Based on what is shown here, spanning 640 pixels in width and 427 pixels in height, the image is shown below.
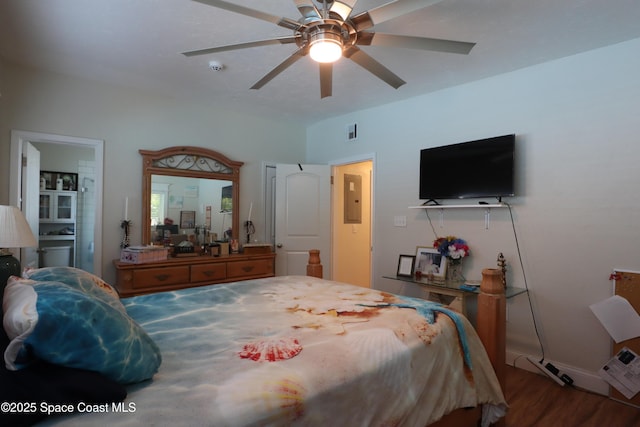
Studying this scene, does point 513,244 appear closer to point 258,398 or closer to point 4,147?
point 258,398

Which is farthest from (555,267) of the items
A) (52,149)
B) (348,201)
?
(52,149)

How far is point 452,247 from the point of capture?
314 centimetres

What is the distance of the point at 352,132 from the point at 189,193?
2.13m

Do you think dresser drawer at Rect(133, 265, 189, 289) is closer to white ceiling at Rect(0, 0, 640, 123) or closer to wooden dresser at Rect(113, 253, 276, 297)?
wooden dresser at Rect(113, 253, 276, 297)

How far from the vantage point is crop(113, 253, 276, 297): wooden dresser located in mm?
3062

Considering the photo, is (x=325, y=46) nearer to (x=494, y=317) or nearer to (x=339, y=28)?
(x=339, y=28)

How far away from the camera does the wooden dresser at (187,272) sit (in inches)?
121

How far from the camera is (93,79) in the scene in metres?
3.22

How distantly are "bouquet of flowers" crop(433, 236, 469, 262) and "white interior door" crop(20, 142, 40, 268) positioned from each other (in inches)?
147

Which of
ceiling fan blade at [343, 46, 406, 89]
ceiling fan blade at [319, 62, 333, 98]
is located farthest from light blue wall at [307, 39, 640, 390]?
ceiling fan blade at [319, 62, 333, 98]

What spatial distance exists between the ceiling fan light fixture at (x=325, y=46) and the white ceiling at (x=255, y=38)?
0.51 meters

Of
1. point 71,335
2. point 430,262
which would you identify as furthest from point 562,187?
point 71,335

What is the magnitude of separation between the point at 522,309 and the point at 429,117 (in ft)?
6.70

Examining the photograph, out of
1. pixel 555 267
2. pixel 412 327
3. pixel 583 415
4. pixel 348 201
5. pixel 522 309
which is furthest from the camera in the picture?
pixel 348 201
